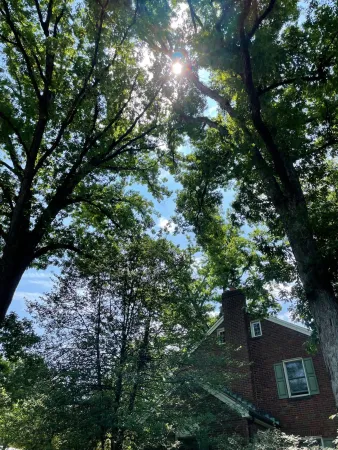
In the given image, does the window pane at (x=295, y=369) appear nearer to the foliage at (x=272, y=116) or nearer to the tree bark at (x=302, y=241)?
the foliage at (x=272, y=116)

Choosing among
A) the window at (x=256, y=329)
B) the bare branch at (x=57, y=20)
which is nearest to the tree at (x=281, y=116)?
the bare branch at (x=57, y=20)

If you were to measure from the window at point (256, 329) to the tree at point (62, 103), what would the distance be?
9.78 m

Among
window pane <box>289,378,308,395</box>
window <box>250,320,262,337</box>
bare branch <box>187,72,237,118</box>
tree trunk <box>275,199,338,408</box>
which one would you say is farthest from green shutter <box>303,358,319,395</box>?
bare branch <box>187,72,237,118</box>

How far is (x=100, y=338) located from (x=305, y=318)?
6005 millimetres

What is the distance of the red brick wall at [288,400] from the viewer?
12.8 metres

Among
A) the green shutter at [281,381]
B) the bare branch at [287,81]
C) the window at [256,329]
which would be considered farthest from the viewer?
the window at [256,329]

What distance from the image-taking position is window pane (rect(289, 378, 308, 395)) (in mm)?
13688

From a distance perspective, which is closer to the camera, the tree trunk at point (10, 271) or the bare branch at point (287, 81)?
the tree trunk at point (10, 271)

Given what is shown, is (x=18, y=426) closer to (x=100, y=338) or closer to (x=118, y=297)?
(x=100, y=338)

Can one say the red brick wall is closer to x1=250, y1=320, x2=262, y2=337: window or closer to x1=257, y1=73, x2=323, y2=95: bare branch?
x1=250, y1=320, x2=262, y2=337: window

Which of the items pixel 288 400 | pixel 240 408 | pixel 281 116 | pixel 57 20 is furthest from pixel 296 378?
pixel 57 20

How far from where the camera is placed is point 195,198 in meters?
13.5

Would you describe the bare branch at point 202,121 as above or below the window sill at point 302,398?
above

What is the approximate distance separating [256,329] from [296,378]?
2.78 m
